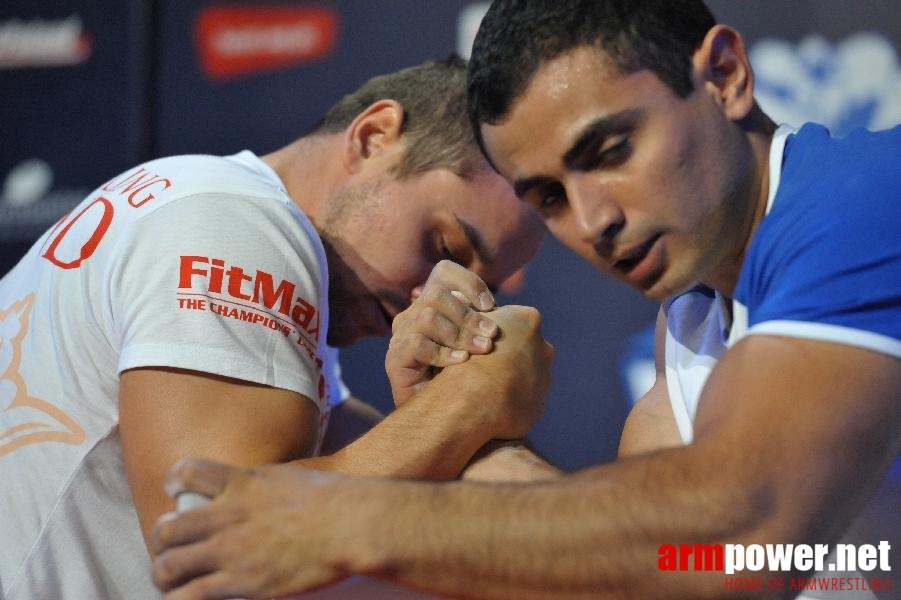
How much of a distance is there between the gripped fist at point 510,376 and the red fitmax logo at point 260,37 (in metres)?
1.41

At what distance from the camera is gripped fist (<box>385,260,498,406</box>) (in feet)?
4.35

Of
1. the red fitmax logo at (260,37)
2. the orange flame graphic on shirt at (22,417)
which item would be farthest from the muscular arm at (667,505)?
the red fitmax logo at (260,37)

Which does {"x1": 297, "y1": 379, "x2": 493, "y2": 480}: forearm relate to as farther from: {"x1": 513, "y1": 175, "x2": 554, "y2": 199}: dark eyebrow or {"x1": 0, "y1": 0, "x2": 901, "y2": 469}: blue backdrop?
{"x1": 0, "y1": 0, "x2": 901, "y2": 469}: blue backdrop

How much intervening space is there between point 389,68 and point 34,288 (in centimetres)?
126

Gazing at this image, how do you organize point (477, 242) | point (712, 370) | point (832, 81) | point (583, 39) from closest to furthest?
point (712, 370), point (583, 39), point (477, 242), point (832, 81)

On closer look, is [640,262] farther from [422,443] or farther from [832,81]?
[832,81]

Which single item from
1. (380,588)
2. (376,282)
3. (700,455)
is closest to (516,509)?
(700,455)

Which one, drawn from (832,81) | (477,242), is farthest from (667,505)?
(832,81)

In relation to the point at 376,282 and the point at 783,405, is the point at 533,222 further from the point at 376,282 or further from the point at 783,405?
the point at 783,405

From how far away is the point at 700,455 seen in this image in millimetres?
891

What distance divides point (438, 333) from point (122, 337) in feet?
1.23

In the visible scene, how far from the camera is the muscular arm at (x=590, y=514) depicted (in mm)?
875

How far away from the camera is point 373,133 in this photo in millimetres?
1737

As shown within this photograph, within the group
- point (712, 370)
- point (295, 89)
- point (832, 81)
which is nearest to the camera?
point (712, 370)
